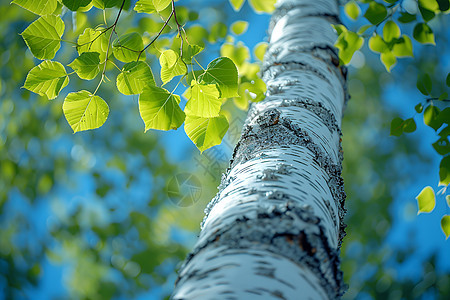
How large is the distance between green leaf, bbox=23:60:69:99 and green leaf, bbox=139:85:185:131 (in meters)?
0.19

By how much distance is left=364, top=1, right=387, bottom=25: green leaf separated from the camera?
3.40 feet

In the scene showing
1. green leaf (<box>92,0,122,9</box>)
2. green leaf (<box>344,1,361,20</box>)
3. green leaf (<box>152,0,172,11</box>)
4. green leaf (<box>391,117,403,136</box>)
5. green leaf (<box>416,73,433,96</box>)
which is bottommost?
green leaf (<box>92,0,122,9</box>)

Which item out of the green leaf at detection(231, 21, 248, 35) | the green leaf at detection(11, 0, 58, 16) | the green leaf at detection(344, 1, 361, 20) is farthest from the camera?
the green leaf at detection(231, 21, 248, 35)

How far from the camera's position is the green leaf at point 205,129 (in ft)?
2.41

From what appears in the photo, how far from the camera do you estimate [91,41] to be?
2.47 ft

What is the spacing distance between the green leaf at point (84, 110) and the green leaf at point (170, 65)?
151 millimetres

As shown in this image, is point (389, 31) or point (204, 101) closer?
point (204, 101)

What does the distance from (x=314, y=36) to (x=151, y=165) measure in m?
2.42

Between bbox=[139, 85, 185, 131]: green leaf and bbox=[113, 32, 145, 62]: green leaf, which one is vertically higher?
bbox=[113, 32, 145, 62]: green leaf

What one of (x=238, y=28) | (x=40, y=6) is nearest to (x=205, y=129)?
(x=40, y=6)

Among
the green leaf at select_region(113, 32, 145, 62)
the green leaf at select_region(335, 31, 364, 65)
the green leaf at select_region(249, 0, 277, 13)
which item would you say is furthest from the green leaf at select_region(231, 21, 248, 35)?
the green leaf at select_region(113, 32, 145, 62)

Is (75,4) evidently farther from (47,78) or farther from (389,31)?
(389,31)

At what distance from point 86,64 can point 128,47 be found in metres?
0.12

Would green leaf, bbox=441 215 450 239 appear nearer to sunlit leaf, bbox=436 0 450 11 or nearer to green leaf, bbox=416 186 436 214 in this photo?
green leaf, bbox=416 186 436 214
